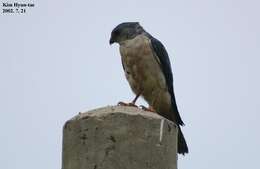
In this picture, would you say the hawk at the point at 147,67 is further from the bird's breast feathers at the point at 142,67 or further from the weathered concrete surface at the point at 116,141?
the weathered concrete surface at the point at 116,141

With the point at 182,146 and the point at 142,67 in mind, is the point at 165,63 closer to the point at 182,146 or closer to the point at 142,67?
the point at 142,67

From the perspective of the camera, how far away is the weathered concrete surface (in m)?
4.45

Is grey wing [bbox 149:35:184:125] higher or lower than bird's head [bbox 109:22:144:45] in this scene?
lower

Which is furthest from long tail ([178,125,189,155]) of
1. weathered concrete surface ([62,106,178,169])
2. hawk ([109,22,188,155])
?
weathered concrete surface ([62,106,178,169])

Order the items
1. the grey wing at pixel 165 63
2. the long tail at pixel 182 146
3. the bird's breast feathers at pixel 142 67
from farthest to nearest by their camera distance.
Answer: the grey wing at pixel 165 63, the bird's breast feathers at pixel 142 67, the long tail at pixel 182 146

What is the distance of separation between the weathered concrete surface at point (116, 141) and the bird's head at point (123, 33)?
4.06 metres

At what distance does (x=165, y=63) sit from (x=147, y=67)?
516 millimetres

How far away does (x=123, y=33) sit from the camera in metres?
8.69

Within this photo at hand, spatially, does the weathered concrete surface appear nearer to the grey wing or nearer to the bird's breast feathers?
the bird's breast feathers

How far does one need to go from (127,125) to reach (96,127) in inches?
9.5

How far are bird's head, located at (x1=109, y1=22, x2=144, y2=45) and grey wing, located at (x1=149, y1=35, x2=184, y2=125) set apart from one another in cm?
33

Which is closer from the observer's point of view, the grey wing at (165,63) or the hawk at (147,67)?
the hawk at (147,67)

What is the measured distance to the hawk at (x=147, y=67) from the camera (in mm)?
8461

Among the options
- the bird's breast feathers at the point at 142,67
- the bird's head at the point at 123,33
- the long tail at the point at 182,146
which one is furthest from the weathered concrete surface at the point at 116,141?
the bird's head at the point at 123,33
